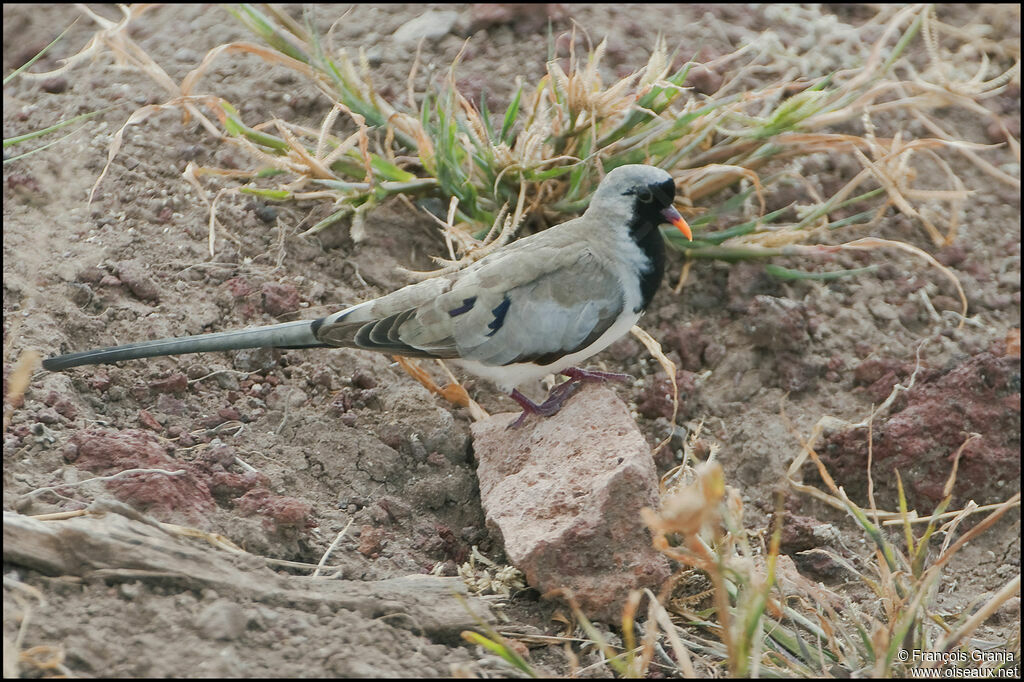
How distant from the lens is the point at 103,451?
3273 millimetres

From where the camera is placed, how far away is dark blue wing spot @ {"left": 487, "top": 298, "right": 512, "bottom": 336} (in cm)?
371

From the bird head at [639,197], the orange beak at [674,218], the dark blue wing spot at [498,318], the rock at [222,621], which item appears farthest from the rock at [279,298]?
the rock at [222,621]

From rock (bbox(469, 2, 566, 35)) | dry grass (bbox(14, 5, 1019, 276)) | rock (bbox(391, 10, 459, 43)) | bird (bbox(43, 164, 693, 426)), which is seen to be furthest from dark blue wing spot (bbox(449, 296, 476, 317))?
rock (bbox(469, 2, 566, 35))

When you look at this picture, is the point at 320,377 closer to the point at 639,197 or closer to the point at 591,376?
the point at 591,376

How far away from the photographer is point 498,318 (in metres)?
3.71

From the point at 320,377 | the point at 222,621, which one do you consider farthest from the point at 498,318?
the point at 222,621

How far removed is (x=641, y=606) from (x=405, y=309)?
1.33 m

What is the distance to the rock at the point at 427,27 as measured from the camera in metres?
5.42

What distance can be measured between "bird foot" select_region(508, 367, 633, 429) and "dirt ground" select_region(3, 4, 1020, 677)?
0.27 m

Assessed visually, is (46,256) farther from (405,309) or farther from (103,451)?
(405,309)

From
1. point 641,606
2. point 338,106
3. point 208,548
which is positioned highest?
point 338,106

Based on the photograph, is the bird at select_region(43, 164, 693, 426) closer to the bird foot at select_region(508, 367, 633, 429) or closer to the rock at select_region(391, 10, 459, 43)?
the bird foot at select_region(508, 367, 633, 429)

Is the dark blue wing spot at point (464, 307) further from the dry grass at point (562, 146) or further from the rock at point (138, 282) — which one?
the rock at point (138, 282)

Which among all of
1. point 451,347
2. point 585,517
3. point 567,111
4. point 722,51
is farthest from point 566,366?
point 722,51
